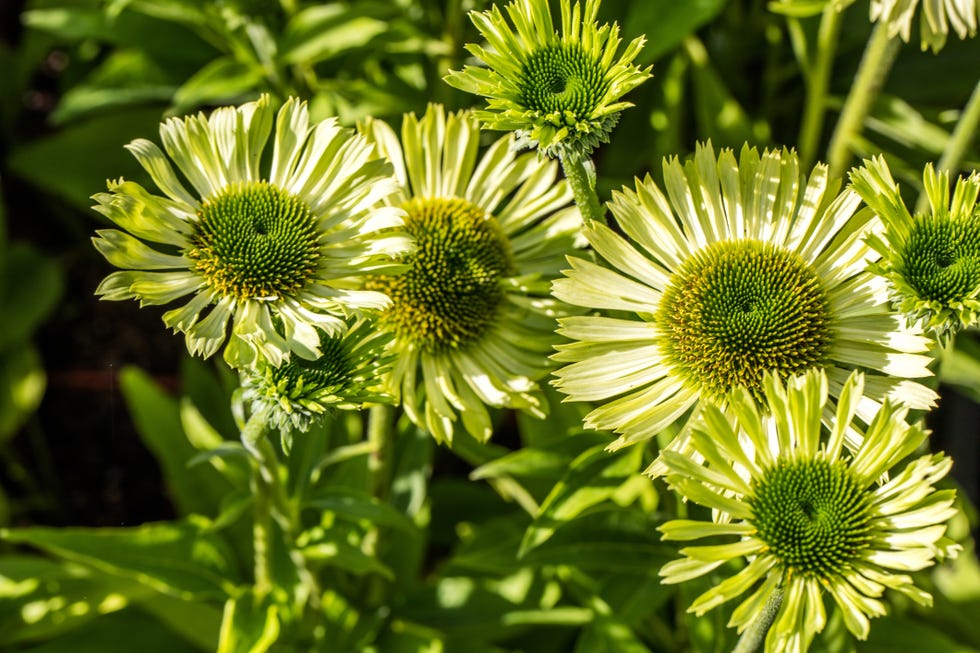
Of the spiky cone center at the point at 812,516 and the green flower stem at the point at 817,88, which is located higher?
the green flower stem at the point at 817,88

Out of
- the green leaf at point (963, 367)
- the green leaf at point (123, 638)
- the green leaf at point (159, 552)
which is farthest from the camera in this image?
the green leaf at point (123, 638)

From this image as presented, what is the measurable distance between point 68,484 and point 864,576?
6.31 ft

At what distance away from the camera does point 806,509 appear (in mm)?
1031

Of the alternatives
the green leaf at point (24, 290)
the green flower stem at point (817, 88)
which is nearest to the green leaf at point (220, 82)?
the green leaf at point (24, 290)

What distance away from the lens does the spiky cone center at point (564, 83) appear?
3.54ft

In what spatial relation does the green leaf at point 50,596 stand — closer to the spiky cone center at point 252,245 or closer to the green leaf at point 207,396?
the green leaf at point 207,396

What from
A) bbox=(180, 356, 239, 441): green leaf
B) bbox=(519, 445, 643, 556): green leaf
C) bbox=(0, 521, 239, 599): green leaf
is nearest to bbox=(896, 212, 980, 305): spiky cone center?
bbox=(519, 445, 643, 556): green leaf

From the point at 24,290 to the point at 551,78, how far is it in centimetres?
166

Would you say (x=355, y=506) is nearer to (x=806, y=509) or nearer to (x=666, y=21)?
(x=806, y=509)

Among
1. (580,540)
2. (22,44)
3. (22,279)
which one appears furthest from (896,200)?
(22,44)

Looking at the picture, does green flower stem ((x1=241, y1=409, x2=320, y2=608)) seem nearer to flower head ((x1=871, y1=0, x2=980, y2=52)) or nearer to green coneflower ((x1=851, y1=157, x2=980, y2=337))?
green coneflower ((x1=851, y1=157, x2=980, y2=337))

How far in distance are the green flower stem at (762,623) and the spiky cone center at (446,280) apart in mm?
524

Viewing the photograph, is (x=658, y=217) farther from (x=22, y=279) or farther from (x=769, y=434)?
(x=22, y=279)

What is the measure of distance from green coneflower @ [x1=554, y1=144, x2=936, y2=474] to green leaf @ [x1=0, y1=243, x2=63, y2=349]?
4.92 feet
